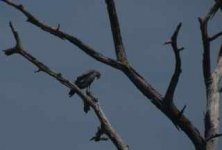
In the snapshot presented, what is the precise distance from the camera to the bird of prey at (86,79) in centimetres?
1365

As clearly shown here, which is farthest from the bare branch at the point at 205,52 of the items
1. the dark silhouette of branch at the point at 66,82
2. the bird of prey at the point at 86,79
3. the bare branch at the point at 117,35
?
the bird of prey at the point at 86,79

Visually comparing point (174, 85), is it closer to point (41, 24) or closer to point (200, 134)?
point (200, 134)

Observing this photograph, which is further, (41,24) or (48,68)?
(48,68)

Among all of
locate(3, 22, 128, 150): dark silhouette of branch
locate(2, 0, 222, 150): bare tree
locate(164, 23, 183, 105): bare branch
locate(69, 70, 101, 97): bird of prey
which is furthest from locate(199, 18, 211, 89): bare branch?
locate(69, 70, 101, 97): bird of prey

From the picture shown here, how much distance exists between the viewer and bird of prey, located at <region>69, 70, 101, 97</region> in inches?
537

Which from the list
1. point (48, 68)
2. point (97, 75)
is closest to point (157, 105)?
point (48, 68)

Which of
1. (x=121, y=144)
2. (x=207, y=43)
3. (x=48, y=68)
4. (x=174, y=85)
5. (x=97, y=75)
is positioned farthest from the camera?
(x=97, y=75)

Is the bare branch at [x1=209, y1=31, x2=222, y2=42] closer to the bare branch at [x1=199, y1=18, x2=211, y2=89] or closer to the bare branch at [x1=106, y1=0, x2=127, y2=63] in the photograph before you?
the bare branch at [x1=199, y1=18, x2=211, y2=89]

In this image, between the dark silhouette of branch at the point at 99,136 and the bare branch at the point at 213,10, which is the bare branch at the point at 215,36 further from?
A: the dark silhouette of branch at the point at 99,136

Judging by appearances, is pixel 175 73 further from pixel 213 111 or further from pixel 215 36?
pixel 215 36

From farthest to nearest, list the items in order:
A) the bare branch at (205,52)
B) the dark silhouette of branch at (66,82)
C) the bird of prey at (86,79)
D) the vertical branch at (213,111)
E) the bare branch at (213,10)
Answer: the bird of prey at (86,79) → the dark silhouette of branch at (66,82) → the bare branch at (213,10) → the bare branch at (205,52) → the vertical branch at (213,111)

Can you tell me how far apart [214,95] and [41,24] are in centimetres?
317

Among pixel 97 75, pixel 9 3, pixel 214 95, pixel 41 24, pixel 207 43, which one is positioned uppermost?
pixel 97 75

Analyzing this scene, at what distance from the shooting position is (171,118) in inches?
325
